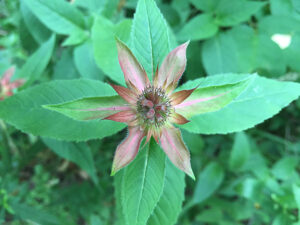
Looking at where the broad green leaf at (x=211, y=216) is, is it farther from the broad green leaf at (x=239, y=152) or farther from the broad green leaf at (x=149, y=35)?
the broad green leaf at (x=149, y=35)

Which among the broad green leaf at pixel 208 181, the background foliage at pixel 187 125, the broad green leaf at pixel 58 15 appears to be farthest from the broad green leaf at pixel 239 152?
the broad green leaf at pixel 58 15

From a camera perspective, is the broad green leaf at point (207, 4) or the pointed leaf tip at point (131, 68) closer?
the pointed leaf tip at point (131, 68)

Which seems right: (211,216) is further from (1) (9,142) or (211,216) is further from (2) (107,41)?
(1) (9,142)

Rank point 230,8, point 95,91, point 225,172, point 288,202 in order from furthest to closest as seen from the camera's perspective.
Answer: point 225,172, point 230,8, point 288,202, point 95,91

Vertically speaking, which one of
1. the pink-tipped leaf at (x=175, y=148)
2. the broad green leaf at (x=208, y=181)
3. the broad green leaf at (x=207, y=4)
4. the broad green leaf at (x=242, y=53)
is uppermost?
the broad green leaf at (x=207, y=4)

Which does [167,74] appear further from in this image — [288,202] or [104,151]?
[104,151]

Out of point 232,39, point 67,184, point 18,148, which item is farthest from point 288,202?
point 18,148

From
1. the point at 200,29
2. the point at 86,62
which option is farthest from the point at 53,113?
the point at 200,29
